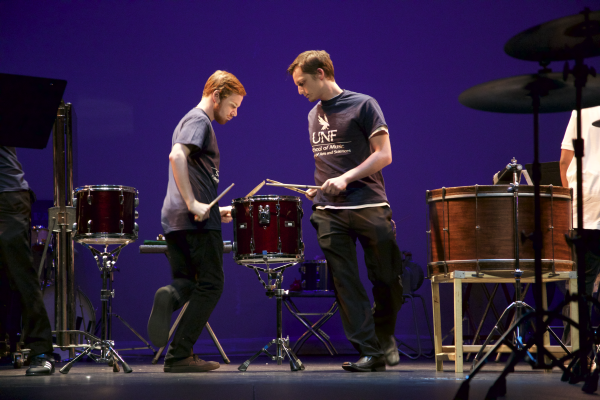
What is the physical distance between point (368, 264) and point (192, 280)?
3.69 ft

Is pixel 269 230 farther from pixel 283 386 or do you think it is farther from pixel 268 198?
pixel 283 386

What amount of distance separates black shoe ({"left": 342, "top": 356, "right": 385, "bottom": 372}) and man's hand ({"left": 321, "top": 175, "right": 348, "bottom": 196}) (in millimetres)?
975

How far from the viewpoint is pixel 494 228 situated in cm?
362

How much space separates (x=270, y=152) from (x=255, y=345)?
1957 millimetres

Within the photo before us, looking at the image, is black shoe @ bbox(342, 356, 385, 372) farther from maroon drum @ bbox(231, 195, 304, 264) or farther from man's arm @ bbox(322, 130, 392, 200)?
man's arm @ bbox(322, 130, 392, 200)

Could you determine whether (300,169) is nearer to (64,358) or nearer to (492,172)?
(492,172)

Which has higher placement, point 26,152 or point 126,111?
point 126,111

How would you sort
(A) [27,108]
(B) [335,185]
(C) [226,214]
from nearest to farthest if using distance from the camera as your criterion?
(A) [27,108] → (B) [335,185] → (C) [226,214]

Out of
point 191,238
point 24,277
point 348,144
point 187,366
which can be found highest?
point 348,144

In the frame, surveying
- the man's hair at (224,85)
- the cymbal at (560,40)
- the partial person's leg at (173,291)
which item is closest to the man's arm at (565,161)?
the cymbal at (560,40)

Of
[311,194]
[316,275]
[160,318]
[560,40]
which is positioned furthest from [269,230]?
[560,40]

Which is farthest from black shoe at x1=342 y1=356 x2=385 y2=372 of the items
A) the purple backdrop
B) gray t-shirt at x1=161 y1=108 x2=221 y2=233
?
the purple backdrop

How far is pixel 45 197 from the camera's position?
6340 mm

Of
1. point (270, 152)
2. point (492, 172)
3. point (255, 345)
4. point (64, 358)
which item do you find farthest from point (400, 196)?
point (64, 358)
